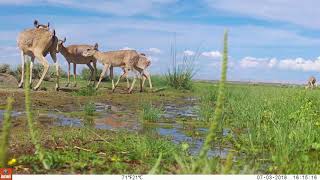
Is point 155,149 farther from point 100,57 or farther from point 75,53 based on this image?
point 75,53

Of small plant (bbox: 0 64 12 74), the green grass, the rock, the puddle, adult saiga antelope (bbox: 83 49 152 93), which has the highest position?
adult saiga antelope (bbox: 83 49 152 93)

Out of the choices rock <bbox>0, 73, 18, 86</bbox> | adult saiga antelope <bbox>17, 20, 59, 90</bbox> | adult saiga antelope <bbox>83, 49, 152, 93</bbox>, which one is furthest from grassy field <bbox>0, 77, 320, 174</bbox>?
adult saiga antelope <bbox>83, 49, 152, 93</bbox>

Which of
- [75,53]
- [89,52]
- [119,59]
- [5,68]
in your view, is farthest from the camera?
[5,68]

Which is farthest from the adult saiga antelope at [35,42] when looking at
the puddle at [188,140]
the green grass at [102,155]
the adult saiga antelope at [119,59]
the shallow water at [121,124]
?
the green grass at [102,155]

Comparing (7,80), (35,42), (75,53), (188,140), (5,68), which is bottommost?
(188,140)

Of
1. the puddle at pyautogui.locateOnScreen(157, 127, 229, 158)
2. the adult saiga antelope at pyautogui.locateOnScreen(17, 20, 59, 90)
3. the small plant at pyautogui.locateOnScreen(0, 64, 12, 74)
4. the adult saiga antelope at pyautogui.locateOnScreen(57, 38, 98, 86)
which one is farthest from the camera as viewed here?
the small plant at pyautogui.locateOnScreen(0, 64, 12, 74)

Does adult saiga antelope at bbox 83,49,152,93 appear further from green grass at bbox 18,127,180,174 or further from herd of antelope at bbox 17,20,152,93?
green grass at bbox 18,127,180,174

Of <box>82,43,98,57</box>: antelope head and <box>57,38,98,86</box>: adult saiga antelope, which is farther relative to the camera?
<box>57,38,98,86</box>: adult saiga antelope

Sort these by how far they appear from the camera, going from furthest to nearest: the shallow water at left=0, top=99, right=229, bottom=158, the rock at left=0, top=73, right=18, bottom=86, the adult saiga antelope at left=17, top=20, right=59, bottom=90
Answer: the rock at left=0, top=73, right=18, bottom=86 < the adult saiga antelope at left=17, top=20, right=59, bottom=90 < the shallow water at left=0, top=99, right=229, bottom=158

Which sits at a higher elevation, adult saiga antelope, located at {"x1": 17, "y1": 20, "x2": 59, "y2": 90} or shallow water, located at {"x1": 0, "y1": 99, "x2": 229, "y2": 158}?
adult saiga antelope, located at {"x1": 17, "y1": 20, "x2": 59, "y2": 90}

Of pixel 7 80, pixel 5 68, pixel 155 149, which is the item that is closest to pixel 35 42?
pixel 7 80

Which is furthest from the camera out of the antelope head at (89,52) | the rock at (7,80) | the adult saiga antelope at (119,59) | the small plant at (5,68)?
the small plant at (5,68)

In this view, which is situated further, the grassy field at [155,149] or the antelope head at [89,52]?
the antelope head at [89,52]

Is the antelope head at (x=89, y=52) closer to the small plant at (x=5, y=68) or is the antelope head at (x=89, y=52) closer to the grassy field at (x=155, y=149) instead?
the small plant at (x=5, y=68)
